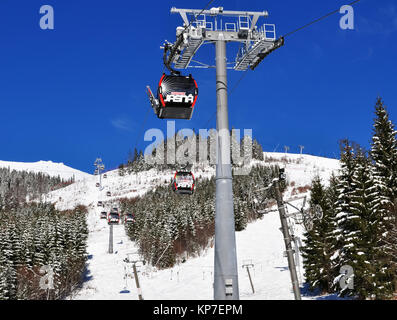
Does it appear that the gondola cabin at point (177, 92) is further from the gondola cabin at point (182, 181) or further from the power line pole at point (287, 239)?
the gondola cabin at point (182, 181)

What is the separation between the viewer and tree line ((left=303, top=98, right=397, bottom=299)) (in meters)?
29.8

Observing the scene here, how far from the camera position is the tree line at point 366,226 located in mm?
29820

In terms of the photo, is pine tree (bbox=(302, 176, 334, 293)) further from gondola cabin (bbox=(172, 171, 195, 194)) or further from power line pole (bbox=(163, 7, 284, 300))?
power line pole (bbox=(163, 7, 284, 300))

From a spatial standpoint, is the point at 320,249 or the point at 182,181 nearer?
the point at 182,181

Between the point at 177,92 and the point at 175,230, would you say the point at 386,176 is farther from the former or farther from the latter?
the point at 175,230

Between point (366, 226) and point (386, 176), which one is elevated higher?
point (386, 176)

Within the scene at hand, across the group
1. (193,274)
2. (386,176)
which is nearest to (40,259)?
(193,274)

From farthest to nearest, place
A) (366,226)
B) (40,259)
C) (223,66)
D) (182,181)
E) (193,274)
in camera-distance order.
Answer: (193,274) → (40,259) → (366,226) → (182,181) → (223,66)

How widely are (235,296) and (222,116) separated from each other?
3.89m

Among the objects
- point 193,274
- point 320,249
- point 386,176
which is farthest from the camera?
point 193,274

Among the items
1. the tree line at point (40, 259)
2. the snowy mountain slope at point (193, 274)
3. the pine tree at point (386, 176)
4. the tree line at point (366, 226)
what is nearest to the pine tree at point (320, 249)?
the tree line at point (366, 226)

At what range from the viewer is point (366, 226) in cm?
3133

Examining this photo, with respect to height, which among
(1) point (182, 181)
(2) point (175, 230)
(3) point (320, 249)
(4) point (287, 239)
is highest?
(2) point (175, 230)
